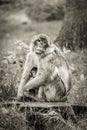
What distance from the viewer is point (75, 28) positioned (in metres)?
8.16

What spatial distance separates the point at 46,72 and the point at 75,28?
2.94 m

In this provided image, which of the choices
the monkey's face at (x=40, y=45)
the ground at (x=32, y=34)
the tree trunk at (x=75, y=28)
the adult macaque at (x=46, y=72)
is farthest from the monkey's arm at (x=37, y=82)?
the tree trunk at (x=75, y=28)

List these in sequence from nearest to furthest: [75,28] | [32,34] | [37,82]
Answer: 1. [37,82]
2. [75,28]
3. [32,34]

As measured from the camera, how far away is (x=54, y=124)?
5195 millimetres

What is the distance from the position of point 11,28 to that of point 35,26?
713 mm

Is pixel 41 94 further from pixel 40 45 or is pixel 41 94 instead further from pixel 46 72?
pixel 40 45

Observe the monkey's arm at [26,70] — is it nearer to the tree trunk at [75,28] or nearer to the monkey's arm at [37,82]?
the monkey's arm at [37,82]

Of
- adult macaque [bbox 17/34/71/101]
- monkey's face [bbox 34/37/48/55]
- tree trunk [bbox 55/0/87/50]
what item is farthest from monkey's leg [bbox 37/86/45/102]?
tree trunk [bbox 55/0/87/50]

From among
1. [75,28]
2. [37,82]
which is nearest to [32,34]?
[75,28]

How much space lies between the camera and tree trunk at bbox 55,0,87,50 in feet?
26.5

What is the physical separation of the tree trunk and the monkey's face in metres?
2.52

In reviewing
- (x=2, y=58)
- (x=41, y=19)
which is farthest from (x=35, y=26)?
(x=2, y=58)

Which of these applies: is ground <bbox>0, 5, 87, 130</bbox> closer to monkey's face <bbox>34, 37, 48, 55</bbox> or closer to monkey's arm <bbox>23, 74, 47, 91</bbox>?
monkey's arm <bbox>23, 74, 47, 91</bbox>

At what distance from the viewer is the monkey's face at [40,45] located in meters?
5.42
